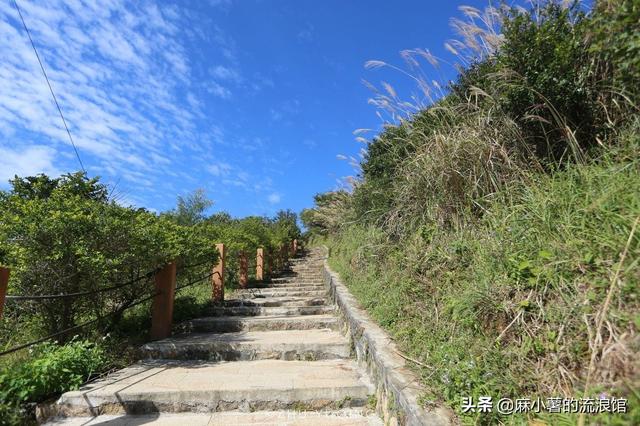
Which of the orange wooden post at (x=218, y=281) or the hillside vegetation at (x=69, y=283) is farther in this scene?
the orange wooden post at (x=218, y=281)

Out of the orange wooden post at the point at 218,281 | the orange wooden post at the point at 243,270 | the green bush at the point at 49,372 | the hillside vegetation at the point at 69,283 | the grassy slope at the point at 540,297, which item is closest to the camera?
the grassy slope at the point at 540,297

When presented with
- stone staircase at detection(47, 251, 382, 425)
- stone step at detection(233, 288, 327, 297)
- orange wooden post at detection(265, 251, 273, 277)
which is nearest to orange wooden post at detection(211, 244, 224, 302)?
stone step at detection(233, 288, 327, 297)

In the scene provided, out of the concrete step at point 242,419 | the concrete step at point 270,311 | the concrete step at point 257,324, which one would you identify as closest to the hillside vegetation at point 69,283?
the concrete step at point 242,419

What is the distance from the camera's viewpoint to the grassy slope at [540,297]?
1549mm

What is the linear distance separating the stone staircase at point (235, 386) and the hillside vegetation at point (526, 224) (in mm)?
692

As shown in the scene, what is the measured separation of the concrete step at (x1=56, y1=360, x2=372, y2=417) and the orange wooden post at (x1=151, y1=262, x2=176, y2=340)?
114 centimetres

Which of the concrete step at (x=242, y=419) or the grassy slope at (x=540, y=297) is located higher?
the grassy slope at (x=540, y=297)

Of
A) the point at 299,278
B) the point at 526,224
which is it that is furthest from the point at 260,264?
the point at 526,224

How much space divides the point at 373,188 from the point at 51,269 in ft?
14.5

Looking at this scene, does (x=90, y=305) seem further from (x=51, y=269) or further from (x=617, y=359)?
(x=617, y=359)

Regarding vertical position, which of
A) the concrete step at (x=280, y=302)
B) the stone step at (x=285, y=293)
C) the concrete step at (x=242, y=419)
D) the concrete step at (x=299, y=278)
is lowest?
the concrete step at (x=242, y=419)

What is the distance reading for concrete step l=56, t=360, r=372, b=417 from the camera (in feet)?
9.76

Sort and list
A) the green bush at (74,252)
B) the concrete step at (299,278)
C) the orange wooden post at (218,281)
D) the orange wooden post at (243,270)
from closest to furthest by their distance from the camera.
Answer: the green bush at (74,252) < the orange wooden post at (218,281) < the orange wooden post at (243,270) < the concrete step at (299,278)

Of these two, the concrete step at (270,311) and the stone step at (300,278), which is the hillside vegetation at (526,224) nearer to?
the concrete step at (270,311)
